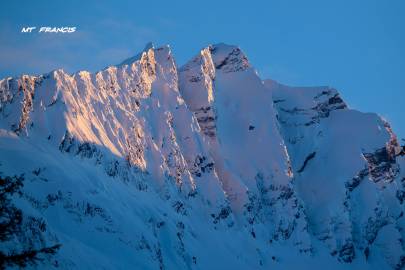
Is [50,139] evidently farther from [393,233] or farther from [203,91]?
[393,233]

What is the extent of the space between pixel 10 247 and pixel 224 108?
364 feet

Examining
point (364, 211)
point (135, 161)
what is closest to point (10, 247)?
point (135, 161)

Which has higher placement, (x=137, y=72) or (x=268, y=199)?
(x=137, y=72)

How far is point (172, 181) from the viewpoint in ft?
502

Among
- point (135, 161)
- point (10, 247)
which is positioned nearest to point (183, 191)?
point (135, 161)

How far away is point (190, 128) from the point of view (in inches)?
6609

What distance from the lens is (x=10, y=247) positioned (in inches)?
3383

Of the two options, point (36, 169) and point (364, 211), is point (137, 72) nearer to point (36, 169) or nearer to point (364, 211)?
point (36, 169)

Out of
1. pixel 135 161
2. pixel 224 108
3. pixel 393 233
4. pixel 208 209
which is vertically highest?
pixel 224 108

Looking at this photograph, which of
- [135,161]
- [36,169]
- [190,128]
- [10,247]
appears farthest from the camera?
[190,128]

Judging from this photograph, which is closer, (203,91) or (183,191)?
(183,191)

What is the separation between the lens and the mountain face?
11400cm

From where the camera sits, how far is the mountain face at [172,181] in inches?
4488

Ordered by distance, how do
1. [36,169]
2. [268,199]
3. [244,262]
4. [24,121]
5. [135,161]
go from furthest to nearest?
[268,199]
[244,262]
[135,161]
[24,121]
[36,169]
